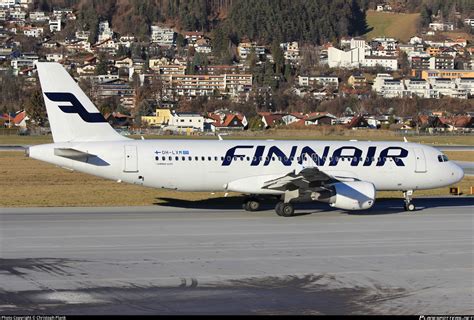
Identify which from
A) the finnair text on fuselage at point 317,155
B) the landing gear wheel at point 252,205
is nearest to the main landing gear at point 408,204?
the finnair text on fuselage at point 317,155

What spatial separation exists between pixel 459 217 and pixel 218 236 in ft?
35.2

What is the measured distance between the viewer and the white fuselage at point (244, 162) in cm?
3409

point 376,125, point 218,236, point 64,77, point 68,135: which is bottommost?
point 376,125

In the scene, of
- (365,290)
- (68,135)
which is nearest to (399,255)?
(365,290)

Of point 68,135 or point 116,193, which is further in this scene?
point 116,193

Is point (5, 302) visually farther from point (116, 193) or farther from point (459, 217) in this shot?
point (116, 193)

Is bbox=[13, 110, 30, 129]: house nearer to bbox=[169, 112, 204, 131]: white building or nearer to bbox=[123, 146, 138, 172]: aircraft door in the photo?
bbox=[169, 112, 204, 131]: white building

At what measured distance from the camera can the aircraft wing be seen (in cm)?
3384

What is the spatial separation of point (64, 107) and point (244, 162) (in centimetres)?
709

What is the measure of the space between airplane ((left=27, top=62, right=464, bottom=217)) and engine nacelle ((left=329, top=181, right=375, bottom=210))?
1.4 inches

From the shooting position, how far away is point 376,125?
147 meters

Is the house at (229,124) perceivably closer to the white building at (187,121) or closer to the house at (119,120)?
the white building at (187,121)

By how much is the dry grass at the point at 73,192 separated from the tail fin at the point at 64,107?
4.11 m

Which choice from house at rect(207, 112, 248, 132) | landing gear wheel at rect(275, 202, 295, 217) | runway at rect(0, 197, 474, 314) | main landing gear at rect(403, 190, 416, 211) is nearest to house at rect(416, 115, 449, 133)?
house at rect(207, 112, 248, 132)
